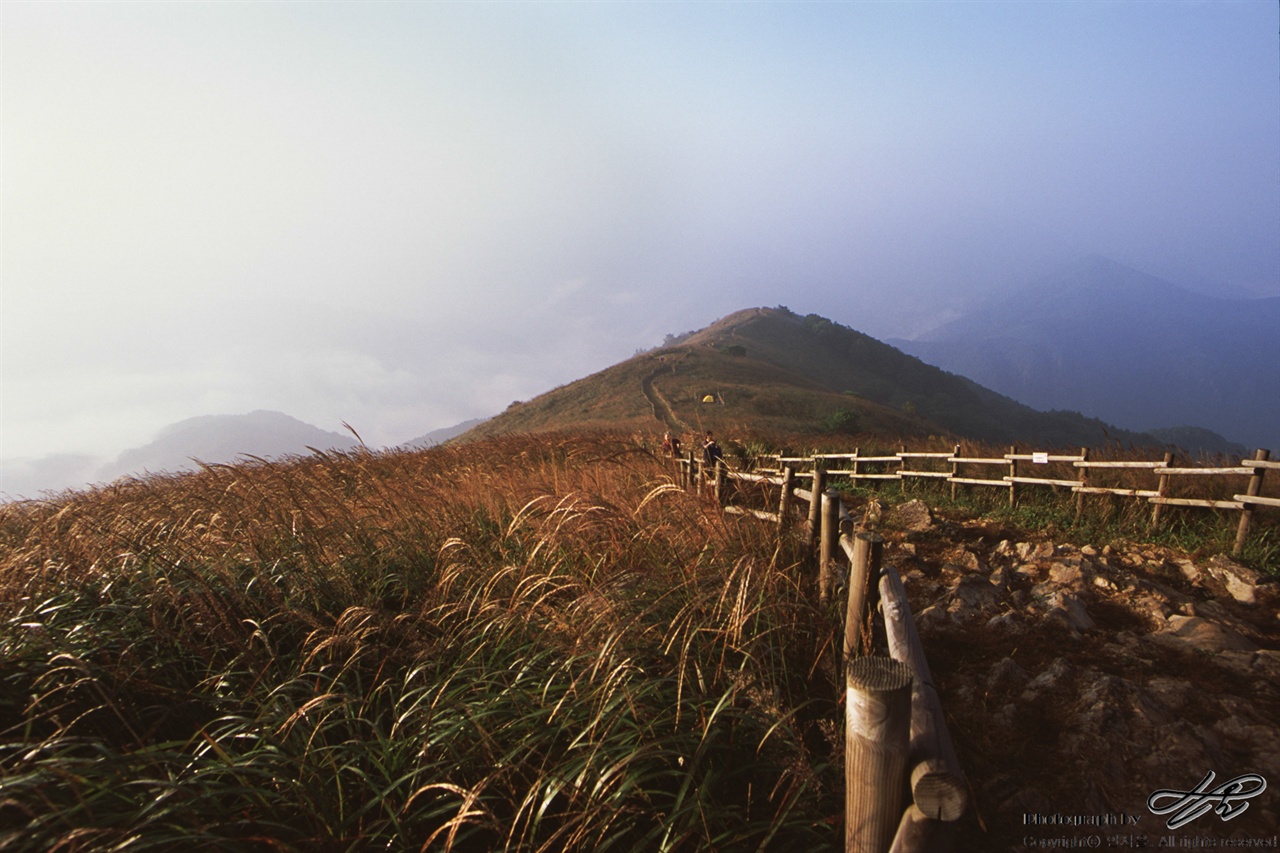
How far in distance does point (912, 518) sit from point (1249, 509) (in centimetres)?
327

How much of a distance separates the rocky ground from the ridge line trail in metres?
30.8

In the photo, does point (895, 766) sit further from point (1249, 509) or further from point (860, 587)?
point (1249, 509)

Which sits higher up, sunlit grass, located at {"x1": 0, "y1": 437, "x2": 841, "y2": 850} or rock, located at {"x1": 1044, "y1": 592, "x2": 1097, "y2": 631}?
sunlit grass, located at {"x1": 0, "y1": 437, "x2": 841, "y2": 850}

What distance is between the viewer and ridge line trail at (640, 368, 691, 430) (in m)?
40.4

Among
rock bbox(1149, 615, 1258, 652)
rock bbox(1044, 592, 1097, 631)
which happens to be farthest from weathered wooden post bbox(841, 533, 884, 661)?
rock bbox(1149, 615, 1258, 652)

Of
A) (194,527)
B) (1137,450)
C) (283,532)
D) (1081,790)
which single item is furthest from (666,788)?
(1137,450)

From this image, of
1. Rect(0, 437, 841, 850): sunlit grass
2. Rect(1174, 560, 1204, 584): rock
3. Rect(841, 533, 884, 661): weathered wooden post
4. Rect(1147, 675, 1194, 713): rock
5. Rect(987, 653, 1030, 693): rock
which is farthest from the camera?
Rect(1174, 560, 1204, 584): rock

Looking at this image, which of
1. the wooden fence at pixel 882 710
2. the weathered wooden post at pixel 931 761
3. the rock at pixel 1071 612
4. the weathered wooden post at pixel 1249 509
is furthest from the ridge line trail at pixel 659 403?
the weathered wooden post at pixel 931 761

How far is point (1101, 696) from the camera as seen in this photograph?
3102 millimetres

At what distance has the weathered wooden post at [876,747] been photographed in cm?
164

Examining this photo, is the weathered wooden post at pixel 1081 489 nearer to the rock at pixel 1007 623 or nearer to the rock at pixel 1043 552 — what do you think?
the rock at pixel 1043 552

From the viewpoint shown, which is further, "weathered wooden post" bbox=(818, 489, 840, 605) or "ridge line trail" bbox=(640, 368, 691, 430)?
"ridge line trail" bbox=(640, 368, 691, 430)

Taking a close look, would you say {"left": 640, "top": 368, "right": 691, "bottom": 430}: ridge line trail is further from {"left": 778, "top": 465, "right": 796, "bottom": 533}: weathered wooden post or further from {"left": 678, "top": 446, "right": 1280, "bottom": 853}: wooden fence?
{"left": 678, "top": 446, "right": 1280, "bottom": 853}: wooden fence
